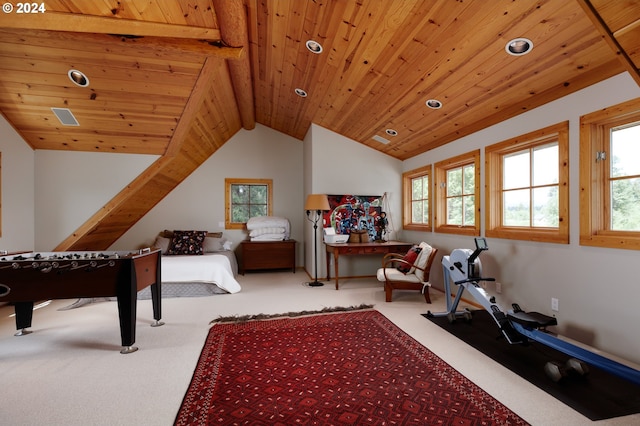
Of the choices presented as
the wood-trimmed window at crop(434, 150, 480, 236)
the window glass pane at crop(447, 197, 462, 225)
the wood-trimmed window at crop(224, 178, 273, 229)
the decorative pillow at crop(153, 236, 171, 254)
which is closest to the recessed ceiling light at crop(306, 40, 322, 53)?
the wood-trimmed window at crop(434, 150, 480, 236)

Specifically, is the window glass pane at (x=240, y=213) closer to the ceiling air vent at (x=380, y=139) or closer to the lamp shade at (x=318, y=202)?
the lamp shade at (x=318, y=202)

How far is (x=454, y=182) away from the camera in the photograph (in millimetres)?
4488

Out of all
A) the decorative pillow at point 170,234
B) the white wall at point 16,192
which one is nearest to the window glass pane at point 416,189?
the decorative pillow at point 170,234

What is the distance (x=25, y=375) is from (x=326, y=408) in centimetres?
238

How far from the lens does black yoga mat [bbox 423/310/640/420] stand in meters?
1.80

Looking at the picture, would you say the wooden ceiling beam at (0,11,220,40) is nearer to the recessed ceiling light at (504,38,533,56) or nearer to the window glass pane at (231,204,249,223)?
the recessed ceiling light at (504,38,533,56)

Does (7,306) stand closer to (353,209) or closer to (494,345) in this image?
(353,209)

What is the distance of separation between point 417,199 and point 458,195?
112 centimetres

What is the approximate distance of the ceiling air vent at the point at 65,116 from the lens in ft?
12.0

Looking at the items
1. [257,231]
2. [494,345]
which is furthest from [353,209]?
[494,345]

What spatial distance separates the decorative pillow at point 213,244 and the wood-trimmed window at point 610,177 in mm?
5555

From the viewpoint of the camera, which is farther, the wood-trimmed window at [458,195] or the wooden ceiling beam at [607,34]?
the wood-trimmed window at [458,195]

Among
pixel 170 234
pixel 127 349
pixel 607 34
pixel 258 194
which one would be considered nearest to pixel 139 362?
pixel 127 349

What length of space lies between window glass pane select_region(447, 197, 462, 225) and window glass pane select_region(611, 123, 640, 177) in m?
1.93
